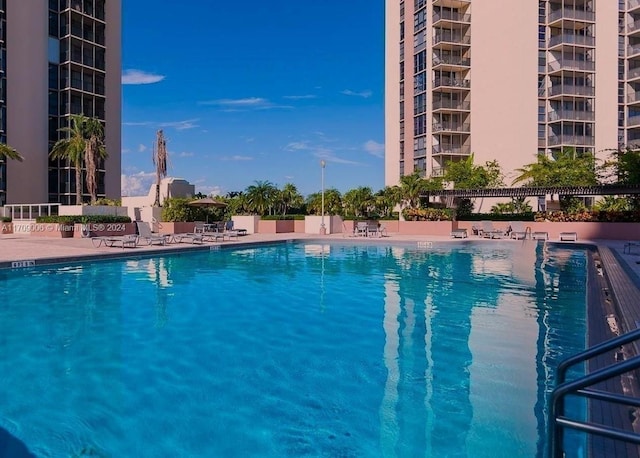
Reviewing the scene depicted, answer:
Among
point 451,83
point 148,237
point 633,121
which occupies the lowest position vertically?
point 148,237

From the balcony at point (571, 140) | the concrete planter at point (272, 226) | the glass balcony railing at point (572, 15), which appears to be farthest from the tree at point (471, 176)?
the concrete planter at point (272, 226)

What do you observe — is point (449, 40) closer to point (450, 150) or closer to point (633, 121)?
point (450, 150)

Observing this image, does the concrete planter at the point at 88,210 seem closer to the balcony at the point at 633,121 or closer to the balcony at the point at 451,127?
the balcony at the point at 451,127

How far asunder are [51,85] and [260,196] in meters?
23.3

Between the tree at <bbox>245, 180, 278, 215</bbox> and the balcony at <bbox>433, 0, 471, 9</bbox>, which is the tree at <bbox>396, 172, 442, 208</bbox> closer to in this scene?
the tree at <bbox>245, 180, 278, 215</bbox>

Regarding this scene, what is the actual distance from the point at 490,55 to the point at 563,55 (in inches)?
245

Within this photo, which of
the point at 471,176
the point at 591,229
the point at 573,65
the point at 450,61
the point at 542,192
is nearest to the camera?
the point at 591,229

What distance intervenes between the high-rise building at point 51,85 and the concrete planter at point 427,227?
27.8 metres

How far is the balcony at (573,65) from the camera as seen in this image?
141 feet

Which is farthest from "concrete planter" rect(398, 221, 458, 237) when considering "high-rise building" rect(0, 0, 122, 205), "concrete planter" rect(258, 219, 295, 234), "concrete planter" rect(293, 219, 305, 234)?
"high-rise building" rect(0, 0, 122, 205)

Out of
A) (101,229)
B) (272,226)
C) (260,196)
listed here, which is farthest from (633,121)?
(101,229)

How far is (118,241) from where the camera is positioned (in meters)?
20.7

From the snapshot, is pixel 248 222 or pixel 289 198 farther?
pixel 289 198

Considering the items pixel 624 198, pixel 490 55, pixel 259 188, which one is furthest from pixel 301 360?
pixel 490 55
